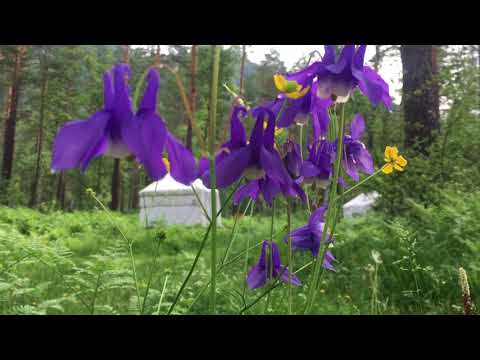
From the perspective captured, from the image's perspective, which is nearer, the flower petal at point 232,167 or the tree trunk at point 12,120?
the flower petal at point 232,167

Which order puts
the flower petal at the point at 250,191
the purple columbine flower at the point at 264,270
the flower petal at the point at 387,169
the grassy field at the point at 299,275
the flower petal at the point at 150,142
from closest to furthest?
the flower petal at the point at 150,142 < the flower petal at the point at 250,191 < the flower petal at the point at 387,169 < the purple columbine flower at the point at 264,270 < the grassy field at the point at 299,275

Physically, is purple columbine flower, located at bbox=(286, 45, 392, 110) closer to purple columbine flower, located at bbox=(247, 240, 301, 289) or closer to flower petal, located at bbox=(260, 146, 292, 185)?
flower petal, located at bbox=(260, 146, 292, 185)

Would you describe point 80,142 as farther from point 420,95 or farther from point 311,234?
point 420,95

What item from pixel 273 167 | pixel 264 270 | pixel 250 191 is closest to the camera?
pixel 273 167

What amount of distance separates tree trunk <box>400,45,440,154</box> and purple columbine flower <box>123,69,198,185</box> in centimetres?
581

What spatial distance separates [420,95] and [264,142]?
19.7ft

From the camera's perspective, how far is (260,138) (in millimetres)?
742

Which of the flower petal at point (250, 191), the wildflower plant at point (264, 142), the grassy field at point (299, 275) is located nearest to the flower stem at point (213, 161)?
the wildflower plant at point (264, 142)

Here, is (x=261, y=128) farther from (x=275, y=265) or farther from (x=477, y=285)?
(x=477, y=285)

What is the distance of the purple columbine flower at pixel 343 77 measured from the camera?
0.76m

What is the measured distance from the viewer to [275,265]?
1241 millimetres

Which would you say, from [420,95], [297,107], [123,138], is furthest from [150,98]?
[420,95]

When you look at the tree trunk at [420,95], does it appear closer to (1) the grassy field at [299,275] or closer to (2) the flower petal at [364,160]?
(1) the grassy field at [299,275]
